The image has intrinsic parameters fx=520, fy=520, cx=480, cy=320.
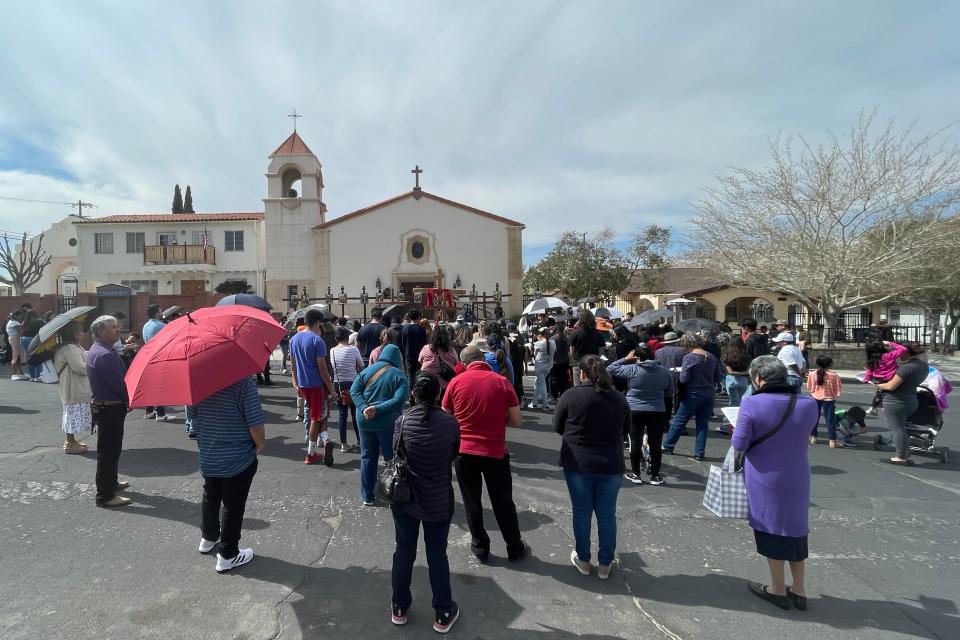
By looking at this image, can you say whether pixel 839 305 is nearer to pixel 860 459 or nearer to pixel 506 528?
pixel 860 459

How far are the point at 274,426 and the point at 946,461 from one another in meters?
9.34

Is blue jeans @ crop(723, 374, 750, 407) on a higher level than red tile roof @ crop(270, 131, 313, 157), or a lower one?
lower

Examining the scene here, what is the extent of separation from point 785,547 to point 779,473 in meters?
0.47

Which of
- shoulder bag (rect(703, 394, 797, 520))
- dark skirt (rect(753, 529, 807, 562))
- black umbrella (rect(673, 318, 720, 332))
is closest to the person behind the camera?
dark skirt (rect(753, 529, 807, 562))

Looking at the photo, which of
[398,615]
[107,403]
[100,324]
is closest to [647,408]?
[398,615]

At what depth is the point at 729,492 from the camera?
11.4 ft

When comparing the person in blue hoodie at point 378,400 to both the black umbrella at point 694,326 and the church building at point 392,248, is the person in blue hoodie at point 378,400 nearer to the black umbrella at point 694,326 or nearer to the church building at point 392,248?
the black umbrella at point 694,326

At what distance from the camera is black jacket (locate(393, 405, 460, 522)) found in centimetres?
307

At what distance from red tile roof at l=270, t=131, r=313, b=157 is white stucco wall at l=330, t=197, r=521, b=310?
4.29 m

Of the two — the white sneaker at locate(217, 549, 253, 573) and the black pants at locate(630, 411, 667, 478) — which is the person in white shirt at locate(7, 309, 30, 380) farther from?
the black pants at locate(630, 411, 667, 478)

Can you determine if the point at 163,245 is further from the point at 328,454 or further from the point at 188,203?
the point at 328,454

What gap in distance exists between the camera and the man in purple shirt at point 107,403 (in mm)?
4773

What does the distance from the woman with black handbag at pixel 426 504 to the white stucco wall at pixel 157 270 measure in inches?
1199

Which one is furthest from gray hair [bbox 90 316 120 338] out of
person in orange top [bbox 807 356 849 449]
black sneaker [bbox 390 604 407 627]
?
person in orange top [bbox 807 356 849 449]
